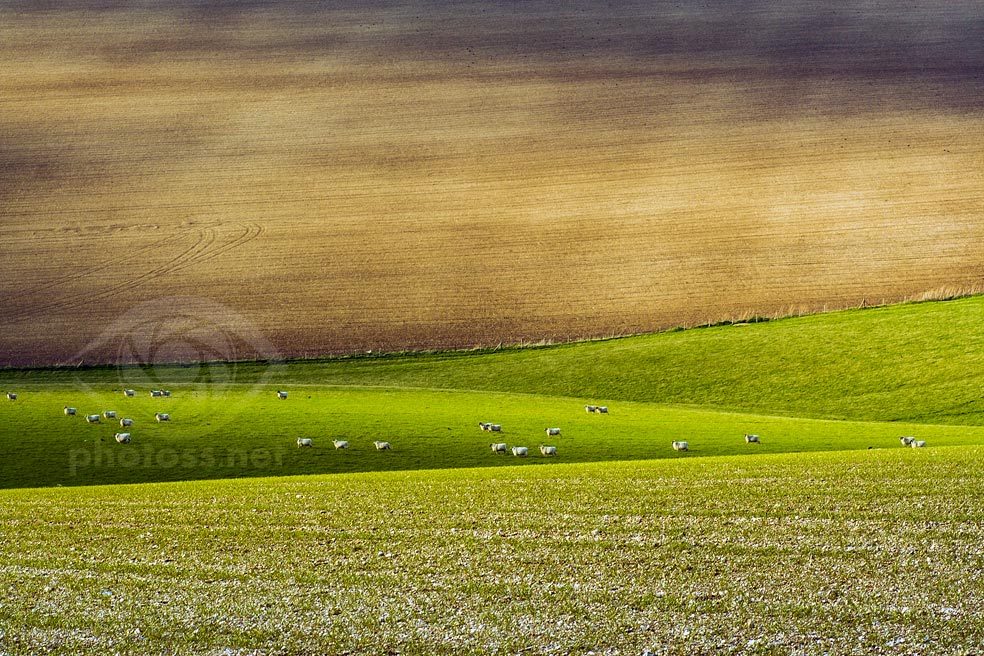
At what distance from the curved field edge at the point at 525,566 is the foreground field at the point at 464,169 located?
87.2 feet

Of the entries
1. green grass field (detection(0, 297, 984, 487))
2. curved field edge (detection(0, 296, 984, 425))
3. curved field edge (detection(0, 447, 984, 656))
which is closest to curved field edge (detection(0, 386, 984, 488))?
green grass field (detection(0, 297, 984, 487))

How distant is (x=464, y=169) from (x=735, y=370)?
93.2 ft

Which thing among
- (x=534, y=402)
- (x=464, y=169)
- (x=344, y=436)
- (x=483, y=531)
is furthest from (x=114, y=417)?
(x=464, y=169)

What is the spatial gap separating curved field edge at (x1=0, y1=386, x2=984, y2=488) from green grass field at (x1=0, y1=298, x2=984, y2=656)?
0.41ft

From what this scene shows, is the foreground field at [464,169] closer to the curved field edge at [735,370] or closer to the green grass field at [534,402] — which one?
the curved field edge at [735,370]

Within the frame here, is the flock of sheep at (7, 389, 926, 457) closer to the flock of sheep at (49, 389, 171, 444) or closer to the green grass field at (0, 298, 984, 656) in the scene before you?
the flock of sheep at (49, 389, 171, 444)

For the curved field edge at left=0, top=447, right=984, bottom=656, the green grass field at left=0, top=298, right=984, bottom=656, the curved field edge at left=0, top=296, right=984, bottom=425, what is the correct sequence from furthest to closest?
the curved field edge at left=0, top=296, right=984, bottom=425 → the green grass field at left=0, top=298, right=984, bottom=656 → the curved field edge at left=0, top=447, right=984, bottom=656

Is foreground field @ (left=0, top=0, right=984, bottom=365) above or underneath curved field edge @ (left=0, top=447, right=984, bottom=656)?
above

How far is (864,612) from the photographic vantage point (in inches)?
479

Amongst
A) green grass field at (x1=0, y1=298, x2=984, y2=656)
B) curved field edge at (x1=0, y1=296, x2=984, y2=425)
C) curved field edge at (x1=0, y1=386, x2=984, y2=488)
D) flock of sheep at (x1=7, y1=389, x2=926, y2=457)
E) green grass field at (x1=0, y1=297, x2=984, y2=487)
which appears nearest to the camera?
green grass field at (x1=0, y1=298, x2=984, y2=656)

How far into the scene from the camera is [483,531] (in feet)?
53.6

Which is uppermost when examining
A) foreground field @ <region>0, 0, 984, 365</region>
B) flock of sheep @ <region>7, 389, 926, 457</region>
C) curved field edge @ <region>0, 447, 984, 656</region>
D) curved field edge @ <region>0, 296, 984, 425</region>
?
foreground field @ <region>0, 0, 984, 365</region>

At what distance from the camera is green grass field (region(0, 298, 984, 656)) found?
12.2 meters

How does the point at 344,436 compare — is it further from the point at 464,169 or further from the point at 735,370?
the point at 464,169
